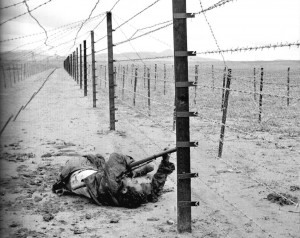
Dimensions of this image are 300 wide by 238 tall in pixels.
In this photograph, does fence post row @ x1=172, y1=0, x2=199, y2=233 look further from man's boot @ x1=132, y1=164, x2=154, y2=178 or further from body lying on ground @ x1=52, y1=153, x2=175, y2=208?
man's boot @ x1=132, y1=164, x2=154, y2=178

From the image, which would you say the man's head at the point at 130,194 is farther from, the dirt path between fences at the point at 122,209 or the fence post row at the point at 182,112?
the fence post row at the point at 182,112

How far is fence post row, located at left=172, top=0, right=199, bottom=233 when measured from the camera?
3.55 meters

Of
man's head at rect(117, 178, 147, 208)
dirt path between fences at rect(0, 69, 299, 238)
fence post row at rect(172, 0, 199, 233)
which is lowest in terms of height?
dirt path between fences at rect(0, 69, 299, 238)

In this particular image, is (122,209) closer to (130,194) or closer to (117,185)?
(130,194)

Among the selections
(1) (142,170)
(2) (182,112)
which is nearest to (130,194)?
(1) (142,170)

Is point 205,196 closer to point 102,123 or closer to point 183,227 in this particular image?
point 183,227

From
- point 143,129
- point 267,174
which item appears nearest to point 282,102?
point 143,129

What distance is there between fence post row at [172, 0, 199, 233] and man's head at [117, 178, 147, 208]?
72 centimetres

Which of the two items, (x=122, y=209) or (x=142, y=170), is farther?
(x=142, y=170)

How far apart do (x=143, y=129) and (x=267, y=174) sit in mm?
4094

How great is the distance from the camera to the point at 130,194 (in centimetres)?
434

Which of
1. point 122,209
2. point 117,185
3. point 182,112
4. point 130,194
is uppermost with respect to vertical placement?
point 182,112

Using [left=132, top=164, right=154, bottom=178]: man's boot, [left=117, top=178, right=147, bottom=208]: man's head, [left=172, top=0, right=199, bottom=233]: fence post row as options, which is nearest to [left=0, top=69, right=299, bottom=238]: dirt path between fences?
[left=117, top=178, right=147, bottom=208]: man's head

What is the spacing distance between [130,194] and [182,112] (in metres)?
1.23
